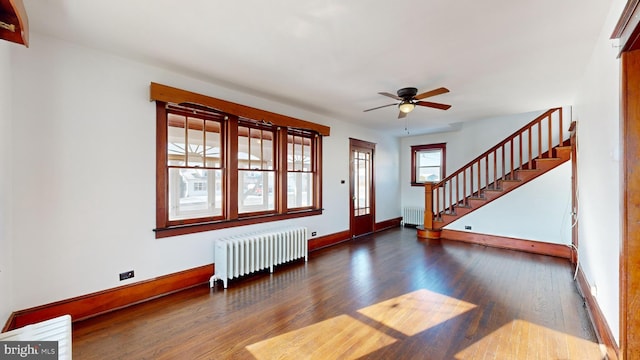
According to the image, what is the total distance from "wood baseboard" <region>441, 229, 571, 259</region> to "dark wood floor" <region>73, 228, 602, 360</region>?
32.9 inches

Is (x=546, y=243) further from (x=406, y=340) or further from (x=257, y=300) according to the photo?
(x=257, y=300)

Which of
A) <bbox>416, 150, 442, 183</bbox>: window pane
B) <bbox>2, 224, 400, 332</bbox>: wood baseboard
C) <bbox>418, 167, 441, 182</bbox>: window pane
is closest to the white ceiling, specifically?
<bbox>2, 224, 400, 332</bbox>: wood baseboard

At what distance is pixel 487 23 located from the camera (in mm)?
2266

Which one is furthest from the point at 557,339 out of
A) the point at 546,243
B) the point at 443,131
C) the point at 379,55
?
the point at 443,131

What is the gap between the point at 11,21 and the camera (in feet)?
4.54

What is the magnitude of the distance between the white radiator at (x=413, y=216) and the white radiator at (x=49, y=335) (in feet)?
24.5

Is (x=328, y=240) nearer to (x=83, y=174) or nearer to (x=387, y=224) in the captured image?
(x=387, y=224)

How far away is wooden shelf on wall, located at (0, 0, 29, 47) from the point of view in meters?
1.28

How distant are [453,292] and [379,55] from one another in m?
2.96

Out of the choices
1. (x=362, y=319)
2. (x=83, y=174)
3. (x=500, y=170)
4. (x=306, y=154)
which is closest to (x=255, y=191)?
(x=306, y=154)

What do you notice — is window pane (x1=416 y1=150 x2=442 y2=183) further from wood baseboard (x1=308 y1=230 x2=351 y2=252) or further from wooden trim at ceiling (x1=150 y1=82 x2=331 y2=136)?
wooden trim at ceiling (x1=150 y1=82 x2=331 y2=136)

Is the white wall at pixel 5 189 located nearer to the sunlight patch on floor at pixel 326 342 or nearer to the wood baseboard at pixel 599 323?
the sunlight patch on floor at pixel 326 342

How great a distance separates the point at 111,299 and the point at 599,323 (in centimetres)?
471

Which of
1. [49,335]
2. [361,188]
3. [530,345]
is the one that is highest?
[361,188]
